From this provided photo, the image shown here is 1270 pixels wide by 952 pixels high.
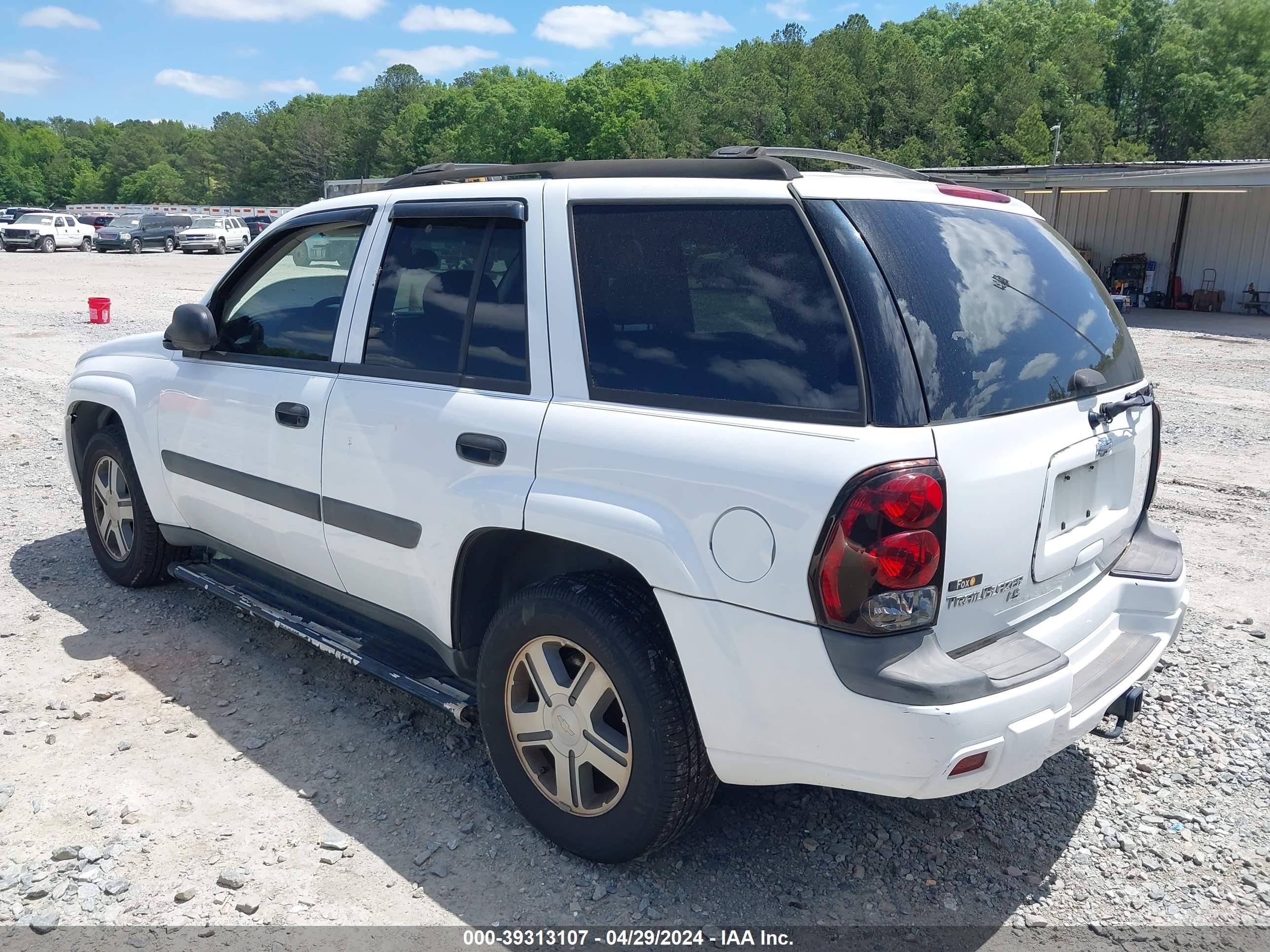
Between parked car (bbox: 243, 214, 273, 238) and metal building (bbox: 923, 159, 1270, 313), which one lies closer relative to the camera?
metal building (bbox: 923, 159, 1270, 313)

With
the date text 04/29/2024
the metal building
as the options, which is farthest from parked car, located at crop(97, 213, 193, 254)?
the date text 04/29/2024

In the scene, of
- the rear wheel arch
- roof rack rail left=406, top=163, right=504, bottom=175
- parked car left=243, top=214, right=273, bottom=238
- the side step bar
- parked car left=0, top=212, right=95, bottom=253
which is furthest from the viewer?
parked car left=243, top=214, right=273, bottom=238

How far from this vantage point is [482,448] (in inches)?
119

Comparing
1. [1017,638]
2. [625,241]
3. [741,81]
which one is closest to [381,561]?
[625,241]

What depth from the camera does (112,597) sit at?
16.6 ft

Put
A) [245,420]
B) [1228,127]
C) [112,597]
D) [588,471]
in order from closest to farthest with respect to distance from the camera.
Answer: [588,471], [245,420], [112,597], [1228,127]

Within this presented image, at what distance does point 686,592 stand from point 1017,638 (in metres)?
0.90

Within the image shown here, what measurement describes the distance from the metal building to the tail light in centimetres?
2208

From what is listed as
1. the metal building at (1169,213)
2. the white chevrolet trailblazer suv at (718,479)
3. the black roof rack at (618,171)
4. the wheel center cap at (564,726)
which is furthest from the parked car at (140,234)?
the wheel center cap at (564,726)

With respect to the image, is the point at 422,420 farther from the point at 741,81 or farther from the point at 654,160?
the point at 741,81

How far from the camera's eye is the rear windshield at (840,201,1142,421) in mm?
2482

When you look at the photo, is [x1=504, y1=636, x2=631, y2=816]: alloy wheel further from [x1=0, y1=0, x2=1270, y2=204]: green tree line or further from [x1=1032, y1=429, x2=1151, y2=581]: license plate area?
[x1=0, y1=0, x2=1270, y2=204]: green tree line

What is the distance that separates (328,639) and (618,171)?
2049mm

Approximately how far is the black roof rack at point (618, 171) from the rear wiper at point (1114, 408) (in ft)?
3.69
